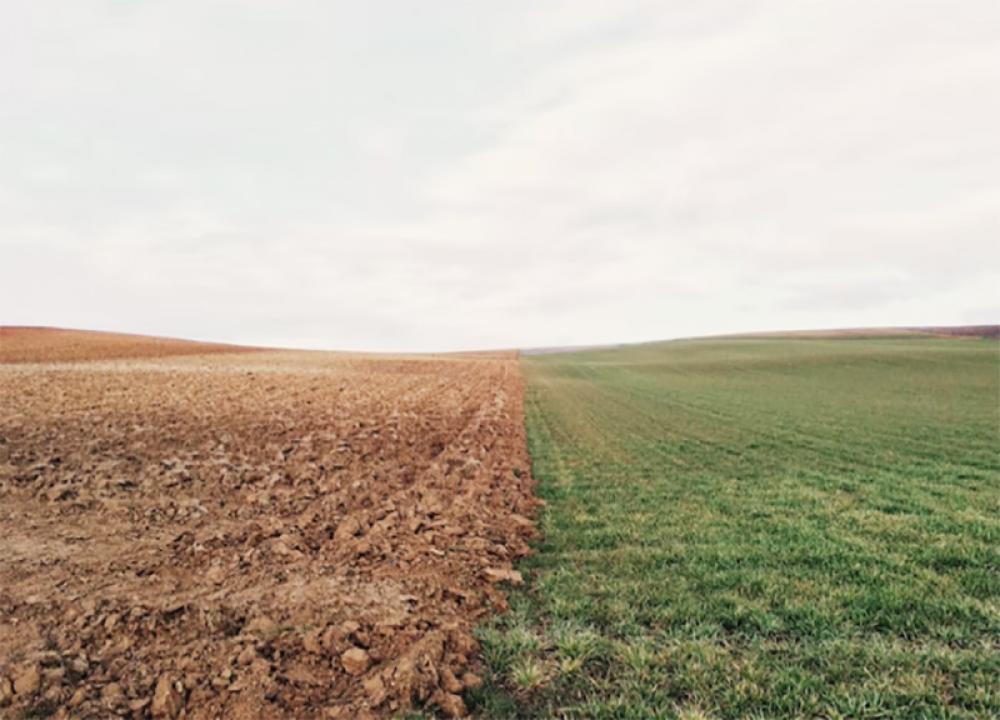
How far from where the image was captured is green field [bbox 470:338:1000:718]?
4.01 metres

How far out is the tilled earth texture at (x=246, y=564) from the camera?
411 centimetres

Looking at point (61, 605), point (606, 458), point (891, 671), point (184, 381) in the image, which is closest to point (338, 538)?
point (61, 605)

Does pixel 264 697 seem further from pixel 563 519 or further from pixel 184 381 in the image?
pixel 184 381

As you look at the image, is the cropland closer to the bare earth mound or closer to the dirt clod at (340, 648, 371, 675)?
the dirt clod at (340, 648, 371, 675)

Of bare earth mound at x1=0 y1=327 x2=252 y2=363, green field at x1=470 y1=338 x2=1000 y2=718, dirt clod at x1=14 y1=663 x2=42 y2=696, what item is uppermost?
bare earth mound at x1=0 y1=327 x2=252 y2=363

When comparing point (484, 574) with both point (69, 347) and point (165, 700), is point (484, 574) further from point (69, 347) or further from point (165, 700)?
point (69, 347)

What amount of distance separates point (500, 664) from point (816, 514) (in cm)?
608

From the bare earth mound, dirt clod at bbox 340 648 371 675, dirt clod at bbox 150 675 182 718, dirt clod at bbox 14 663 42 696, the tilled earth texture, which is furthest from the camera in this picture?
the bare earth mound

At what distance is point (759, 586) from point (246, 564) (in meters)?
5.59

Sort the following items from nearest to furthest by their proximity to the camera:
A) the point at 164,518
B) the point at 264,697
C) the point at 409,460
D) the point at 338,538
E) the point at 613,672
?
1. the point at 264,697
2. the point at 613,672
3. the point at 338,538
4. the point at 164,518
5. the point at 409,460

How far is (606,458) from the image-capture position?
1345 centimetres

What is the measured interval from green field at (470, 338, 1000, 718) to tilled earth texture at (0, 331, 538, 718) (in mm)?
716

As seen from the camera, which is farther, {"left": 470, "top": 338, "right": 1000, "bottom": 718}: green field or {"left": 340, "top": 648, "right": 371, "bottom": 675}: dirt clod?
{"left": 340, "top": 648, "right": 371, "bottom": 675}: dirt clod

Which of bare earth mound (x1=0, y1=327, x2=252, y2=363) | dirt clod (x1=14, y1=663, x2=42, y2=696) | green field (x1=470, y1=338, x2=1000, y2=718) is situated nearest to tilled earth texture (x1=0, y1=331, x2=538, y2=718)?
dirt clod (x1=14, y1=663, x2=42, y2=696)
